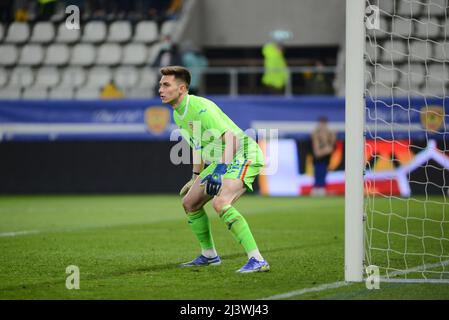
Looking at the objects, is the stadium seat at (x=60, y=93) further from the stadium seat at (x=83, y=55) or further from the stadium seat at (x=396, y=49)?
the stadium seat at (x=396, y=49)

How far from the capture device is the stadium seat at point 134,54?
79.4ft

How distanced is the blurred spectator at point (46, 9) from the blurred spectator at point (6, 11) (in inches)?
31.7

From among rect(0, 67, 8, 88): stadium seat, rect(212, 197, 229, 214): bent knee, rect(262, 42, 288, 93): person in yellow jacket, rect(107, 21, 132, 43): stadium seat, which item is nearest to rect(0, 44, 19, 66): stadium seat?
rect(0, 67, 8, 88): stadium seat

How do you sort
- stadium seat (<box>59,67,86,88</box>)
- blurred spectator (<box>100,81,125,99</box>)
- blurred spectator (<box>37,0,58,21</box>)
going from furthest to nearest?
blurred spectator (<box>37,0,58,21</box>)
stadium seat (<box>59,67,86,88</box>)
blurred spectator (<box>100,81,125,99</box>)

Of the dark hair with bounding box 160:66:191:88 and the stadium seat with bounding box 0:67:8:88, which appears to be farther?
the stadium seat with bounding box 0:67:8:88

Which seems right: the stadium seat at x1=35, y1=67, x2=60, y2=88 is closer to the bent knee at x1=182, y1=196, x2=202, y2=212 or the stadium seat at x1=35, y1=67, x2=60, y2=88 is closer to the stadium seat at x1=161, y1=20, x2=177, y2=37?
the stadium seat at x1=161, y1=20, x2=177, y2=37

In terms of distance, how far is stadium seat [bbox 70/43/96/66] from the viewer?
24234 millimetres

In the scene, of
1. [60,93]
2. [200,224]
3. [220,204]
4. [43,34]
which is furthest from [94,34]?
[220,204]

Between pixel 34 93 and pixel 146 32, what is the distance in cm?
390

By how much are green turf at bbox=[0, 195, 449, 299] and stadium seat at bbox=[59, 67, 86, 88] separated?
5.19 m

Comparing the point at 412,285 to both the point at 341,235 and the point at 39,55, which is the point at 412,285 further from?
the point at 39,55

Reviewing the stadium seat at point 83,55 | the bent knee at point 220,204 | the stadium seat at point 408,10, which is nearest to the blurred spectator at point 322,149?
the stadium seat at point 408,10

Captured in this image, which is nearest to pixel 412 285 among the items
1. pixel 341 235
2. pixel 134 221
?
pixel 341 235

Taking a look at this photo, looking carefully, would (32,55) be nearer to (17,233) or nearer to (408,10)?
(408,10)
